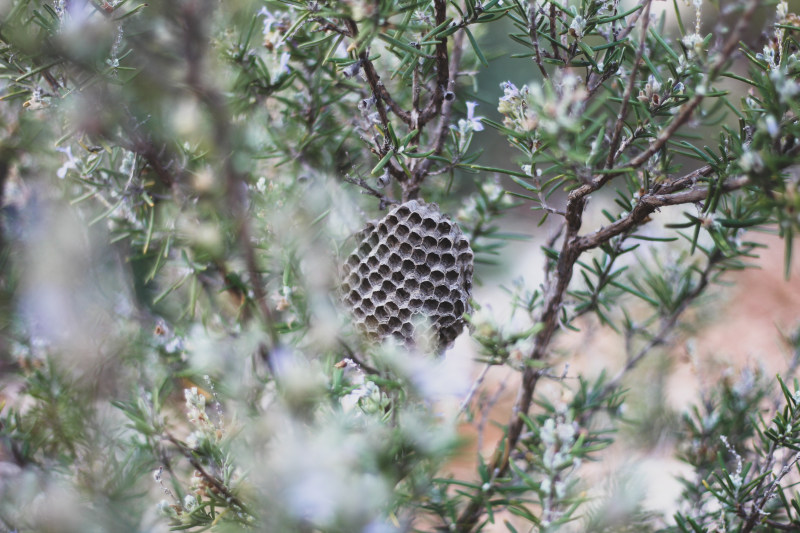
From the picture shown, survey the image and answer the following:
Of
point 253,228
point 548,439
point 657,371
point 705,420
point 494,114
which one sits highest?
point 494,114

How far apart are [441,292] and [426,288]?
0.01 m

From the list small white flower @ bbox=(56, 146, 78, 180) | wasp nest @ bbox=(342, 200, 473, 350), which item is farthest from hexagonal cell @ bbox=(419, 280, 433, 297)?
small white flower @ bbox=(56, 146, 78, 180)

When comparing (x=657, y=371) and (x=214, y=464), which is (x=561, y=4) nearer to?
(x=214, y=464)

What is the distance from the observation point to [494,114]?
1.30 m

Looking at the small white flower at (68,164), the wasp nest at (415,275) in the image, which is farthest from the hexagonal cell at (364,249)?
the small white flower at (68,164)

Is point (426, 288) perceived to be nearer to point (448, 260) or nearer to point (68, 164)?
point (448, 260)

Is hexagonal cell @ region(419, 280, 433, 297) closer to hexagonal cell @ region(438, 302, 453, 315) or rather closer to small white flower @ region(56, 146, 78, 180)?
hexagonal cell @ region(438, 302, 453, 315)

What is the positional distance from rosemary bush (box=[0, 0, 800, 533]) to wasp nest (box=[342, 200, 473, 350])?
3cm

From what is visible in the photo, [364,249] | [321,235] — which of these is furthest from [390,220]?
[321,235]

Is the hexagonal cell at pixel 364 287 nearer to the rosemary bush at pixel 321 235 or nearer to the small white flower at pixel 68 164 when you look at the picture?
the rosemary bush at pixel 321 235

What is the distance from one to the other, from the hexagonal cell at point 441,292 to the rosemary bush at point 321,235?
0.11 ft

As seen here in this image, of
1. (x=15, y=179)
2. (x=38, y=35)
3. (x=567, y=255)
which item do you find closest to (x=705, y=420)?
(x=567, y=255)

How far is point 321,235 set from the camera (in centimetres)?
57

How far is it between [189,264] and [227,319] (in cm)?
9
